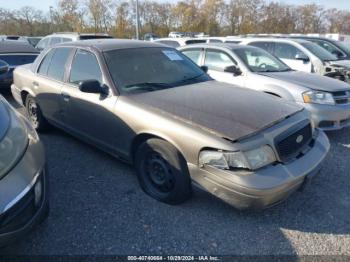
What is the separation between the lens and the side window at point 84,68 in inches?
140

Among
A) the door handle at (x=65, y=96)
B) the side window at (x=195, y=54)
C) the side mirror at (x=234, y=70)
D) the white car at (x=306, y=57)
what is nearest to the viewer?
the door handle at (x=65, y=96)

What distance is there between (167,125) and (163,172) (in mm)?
528

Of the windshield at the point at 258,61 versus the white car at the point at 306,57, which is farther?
the white car at the point at 306,57

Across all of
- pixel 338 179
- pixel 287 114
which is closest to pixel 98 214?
pixel 287 114

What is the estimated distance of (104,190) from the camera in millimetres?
3307

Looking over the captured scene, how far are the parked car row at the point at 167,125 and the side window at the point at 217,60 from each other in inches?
60.1

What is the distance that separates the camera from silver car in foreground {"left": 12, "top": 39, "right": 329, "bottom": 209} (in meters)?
2.45

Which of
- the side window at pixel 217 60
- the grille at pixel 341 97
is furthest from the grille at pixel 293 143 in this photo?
the side window at pixel 217 60

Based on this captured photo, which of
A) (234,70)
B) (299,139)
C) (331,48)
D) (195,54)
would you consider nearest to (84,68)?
(299,139)

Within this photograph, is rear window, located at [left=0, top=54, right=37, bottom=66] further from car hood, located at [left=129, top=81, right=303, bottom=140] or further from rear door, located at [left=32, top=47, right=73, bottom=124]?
car hood, located at [left=129, top=81, right=303, bottom=140]

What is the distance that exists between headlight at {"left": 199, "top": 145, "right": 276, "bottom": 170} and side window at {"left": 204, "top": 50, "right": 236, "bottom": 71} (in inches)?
144

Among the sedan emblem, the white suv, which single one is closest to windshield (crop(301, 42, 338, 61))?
the sedan emblem

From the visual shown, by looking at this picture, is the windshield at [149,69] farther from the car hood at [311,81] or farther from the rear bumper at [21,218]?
the car hood at [311,81]

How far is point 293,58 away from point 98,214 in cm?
707
